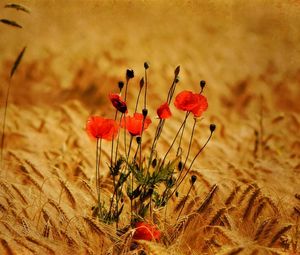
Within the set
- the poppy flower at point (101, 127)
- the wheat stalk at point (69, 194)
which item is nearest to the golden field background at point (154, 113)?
the wheat stalk at point (69, 194)

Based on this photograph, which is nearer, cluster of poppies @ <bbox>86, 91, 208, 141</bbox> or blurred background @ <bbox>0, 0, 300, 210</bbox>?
cluster of poppies @ <bbox>86, 91, 208, 141</bbox>

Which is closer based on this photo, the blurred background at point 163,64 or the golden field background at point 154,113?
the golden field background at point 154,113

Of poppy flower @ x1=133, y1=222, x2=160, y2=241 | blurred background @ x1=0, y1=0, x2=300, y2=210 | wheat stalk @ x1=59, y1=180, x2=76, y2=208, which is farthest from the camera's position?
blurred background @ x1=0, y1=0, x2=300, y2=210

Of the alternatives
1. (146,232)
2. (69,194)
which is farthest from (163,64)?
(146,232)

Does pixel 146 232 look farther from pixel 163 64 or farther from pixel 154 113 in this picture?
pixel 163 64

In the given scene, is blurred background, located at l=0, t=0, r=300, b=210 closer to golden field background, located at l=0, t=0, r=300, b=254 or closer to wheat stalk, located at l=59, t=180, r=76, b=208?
golden field background, located at l=0, t=0, r=300, b=254

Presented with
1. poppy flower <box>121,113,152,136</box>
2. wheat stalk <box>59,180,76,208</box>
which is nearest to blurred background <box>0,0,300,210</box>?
wheat stalk <box>59,180,76,208</box>

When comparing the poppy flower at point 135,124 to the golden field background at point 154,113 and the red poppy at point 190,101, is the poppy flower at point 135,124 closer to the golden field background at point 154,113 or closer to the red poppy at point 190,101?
the red poppy at point 190,101

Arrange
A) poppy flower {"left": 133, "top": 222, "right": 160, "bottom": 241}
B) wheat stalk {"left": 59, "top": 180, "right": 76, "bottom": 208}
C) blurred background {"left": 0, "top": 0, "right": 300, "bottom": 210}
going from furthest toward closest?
1. blurred background {"left": 0, "top": 0, "right": 300, "bottom": 210}
2. wheat stalk {"left": 59, "top": 180, "right": 76, "bottom": 208}
3. poppy flower {"left": 133, "top": 222, "right": 160, "bottom": 241}

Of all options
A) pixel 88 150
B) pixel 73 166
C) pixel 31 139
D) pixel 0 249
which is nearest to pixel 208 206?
pixel 0 249
